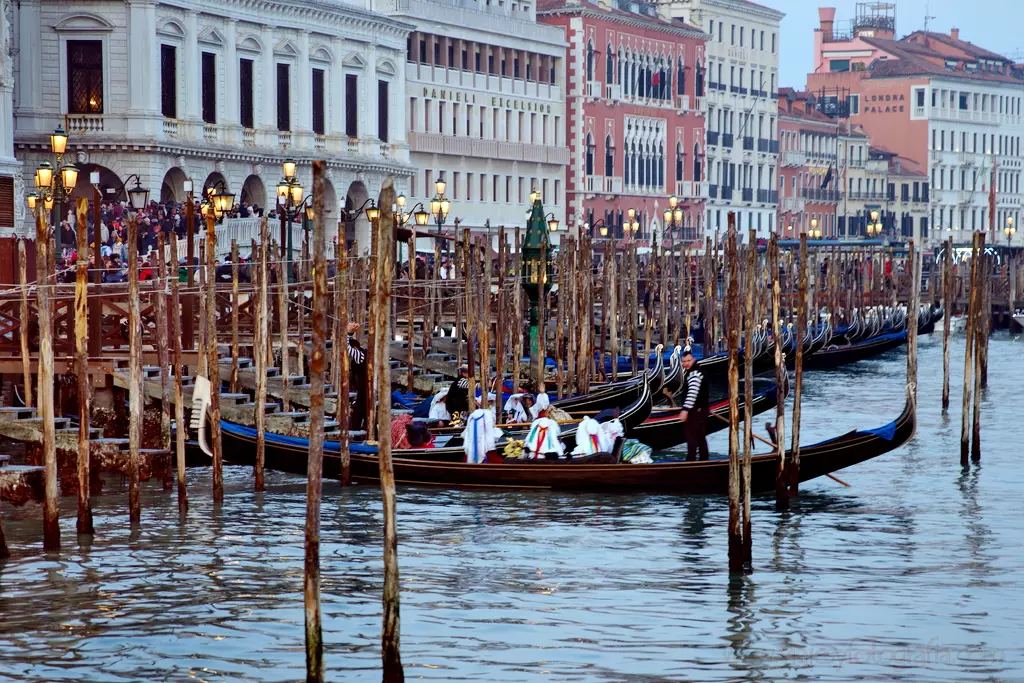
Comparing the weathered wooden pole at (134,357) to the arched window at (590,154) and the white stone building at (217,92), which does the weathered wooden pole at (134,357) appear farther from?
the arched window at (590,154)

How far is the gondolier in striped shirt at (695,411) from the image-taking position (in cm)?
1819

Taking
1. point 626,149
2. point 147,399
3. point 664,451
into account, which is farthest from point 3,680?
point 626,149

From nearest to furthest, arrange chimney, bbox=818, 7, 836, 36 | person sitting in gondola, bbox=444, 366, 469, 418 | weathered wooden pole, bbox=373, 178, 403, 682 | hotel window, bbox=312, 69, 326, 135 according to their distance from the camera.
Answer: weathered wooden pole, bbox=373, 178, 403, 682 → person sitting in gondola, bbox=444, 366, 469, 418 → hotel window, bbox=312, 69, 326, 135 → chimney, bbox=818, 7, 836, 36

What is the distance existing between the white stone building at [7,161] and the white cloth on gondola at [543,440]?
16.1 m

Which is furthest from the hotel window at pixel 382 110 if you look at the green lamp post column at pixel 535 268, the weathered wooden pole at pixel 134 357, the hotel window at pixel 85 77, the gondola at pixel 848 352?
the weathered wooden pole at pixel 134 357

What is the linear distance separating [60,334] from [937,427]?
1025 cm

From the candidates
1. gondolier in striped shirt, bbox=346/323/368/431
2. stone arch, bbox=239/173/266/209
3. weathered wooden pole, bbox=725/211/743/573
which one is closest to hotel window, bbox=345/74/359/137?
stone arch, bbox=239/173/266/209

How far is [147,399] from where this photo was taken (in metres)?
20.1

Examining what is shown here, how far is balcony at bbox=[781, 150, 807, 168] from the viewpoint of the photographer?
7269 cm

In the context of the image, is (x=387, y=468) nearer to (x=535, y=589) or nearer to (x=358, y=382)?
(x=535, y=589)

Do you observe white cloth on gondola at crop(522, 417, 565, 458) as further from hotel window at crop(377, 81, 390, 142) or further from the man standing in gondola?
hotel window at crop(377, 81, 390, 142)

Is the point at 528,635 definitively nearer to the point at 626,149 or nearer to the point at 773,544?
the point at 773,544

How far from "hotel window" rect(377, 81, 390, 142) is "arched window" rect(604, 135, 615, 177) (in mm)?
13087

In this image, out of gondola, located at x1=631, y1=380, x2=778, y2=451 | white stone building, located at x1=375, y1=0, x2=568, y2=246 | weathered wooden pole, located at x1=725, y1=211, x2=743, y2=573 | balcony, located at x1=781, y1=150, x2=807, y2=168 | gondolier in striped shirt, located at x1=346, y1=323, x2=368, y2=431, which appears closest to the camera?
weathered wooden pole, located at x1=725, y1=211, x2=743, y2=573
